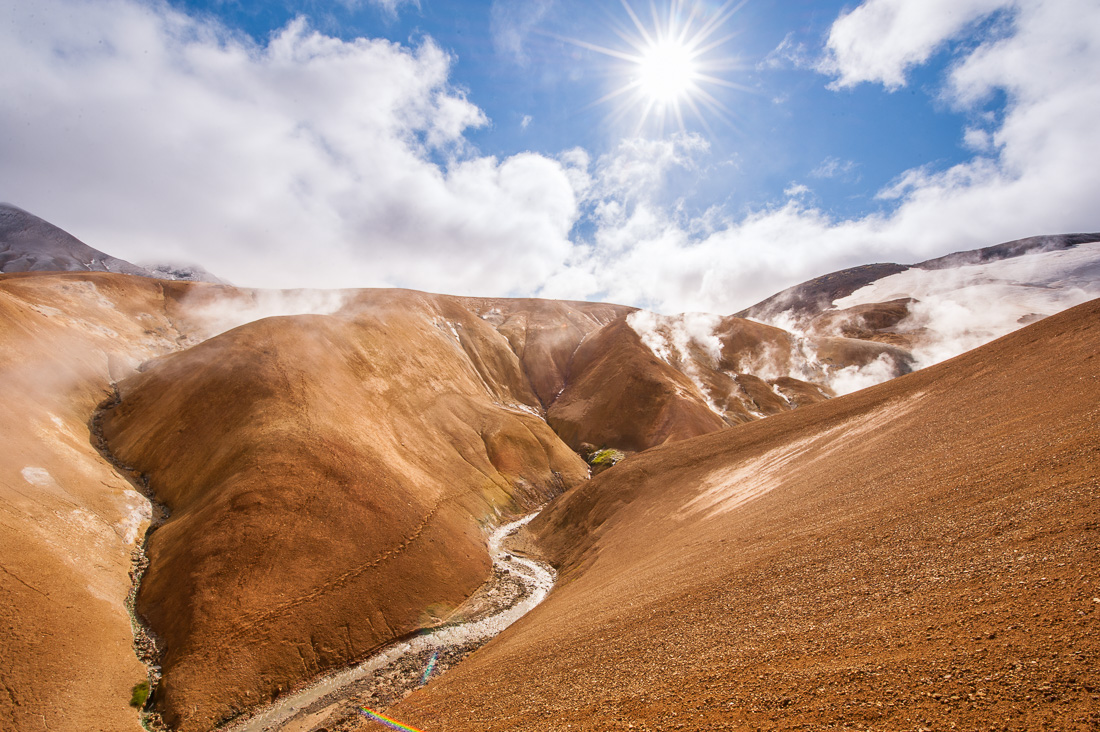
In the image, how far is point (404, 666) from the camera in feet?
82.2

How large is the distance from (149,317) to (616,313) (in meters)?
116

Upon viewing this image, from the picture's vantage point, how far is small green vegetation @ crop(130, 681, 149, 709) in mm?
19969

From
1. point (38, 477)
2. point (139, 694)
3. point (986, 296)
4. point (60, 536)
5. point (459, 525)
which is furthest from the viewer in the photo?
point (986, 296)

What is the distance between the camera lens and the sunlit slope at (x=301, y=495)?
78.6 ft

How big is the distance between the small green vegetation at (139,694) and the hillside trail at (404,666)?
13.3 ft

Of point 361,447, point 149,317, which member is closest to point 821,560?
point 361,447

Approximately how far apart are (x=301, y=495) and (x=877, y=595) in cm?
3456

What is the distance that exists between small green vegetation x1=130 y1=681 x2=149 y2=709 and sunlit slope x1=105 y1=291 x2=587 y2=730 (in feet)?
2.86

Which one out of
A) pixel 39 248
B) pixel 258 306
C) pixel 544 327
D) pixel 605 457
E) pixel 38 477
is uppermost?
pixel 39 248

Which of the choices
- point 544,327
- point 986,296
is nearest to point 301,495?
point 544,327

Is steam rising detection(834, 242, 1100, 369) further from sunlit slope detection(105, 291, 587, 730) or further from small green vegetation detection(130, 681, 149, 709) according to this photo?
small green vegetation detection(130, 681, 149, 709)

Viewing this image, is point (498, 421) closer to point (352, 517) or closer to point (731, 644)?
point (352, 517)

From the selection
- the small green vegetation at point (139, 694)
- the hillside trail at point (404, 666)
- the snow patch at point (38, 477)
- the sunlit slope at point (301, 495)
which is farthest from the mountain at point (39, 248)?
the hillside trail at point (404, 666)

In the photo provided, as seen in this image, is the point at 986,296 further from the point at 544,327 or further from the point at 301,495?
the point at 301,495
